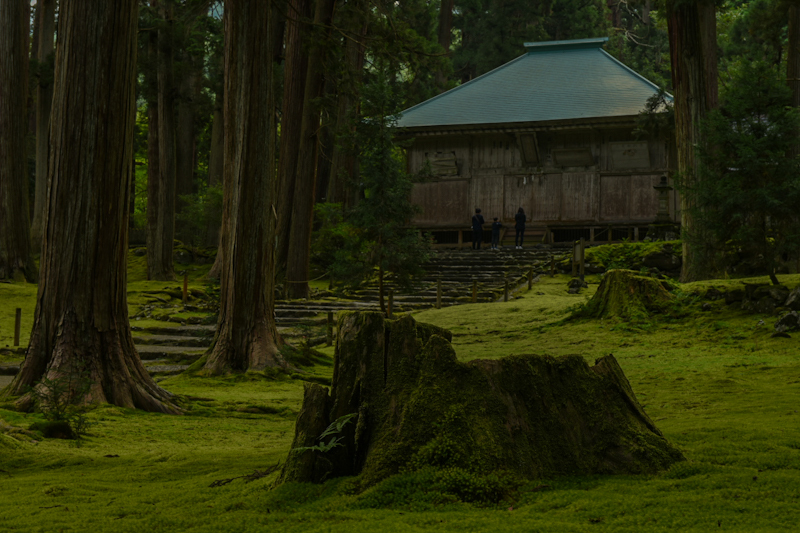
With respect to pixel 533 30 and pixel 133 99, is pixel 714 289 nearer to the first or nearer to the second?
pixel 133 99

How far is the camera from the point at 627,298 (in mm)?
13773

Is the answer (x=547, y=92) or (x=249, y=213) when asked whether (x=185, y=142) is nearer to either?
(x=547, y=92)

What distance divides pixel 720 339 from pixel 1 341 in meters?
11.8

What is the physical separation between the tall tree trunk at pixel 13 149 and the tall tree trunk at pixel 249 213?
10.7 meters

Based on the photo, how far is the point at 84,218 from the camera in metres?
7.14

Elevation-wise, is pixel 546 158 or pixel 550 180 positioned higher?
pixel 546 158

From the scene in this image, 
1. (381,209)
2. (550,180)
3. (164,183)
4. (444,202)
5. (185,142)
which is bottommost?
(381,209)

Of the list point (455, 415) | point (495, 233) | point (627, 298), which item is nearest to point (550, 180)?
point (495, 233)

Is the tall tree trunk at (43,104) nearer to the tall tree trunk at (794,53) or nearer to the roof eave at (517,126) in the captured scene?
the roof eave at (517,126)

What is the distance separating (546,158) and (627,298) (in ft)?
51.6

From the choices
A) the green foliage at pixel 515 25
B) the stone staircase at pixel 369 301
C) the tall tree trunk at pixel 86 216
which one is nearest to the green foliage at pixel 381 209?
the stone staircase at pixel 369 301

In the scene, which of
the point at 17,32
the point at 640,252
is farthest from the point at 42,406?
the point at 640,252

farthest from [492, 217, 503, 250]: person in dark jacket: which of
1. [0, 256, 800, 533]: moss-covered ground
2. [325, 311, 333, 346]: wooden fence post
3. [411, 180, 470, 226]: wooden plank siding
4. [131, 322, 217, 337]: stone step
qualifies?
[0, 256, 800, 533]: moss-covered ground

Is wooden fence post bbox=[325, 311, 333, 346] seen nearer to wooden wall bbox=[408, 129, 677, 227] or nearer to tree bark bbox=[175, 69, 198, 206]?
wooden wall bbox=[408, 129, 677, 227]
